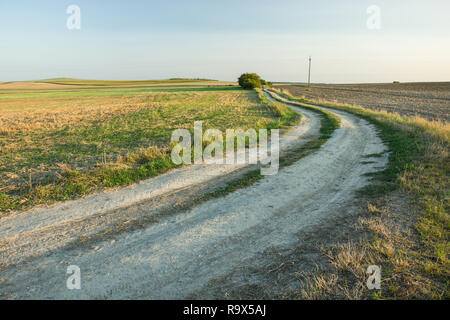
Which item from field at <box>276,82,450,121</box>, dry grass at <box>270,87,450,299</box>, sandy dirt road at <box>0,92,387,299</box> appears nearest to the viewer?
dry grass at <box>270,87,450,299</box>

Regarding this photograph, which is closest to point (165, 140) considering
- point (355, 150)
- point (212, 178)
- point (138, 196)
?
point (212, 178)

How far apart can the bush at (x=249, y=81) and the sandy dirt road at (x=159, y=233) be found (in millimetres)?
90966

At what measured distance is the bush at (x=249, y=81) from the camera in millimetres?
96062

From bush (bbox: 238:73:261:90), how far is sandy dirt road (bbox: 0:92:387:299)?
9097 centimetres

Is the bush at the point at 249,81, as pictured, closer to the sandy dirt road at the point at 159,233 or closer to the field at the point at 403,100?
the field at the point at 403,100

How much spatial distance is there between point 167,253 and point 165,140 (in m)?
11.4

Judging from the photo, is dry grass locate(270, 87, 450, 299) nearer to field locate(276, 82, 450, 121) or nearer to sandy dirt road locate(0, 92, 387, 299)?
sandy dirt road locate(0, 92, 387, 299)

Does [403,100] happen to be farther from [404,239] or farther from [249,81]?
[249,81]

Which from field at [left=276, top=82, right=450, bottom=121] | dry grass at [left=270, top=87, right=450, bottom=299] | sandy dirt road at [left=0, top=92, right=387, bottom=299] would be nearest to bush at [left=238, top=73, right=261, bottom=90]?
field at [left=276, top=82, right=450, bottom=121]

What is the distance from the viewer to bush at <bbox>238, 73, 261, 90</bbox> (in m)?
96.1

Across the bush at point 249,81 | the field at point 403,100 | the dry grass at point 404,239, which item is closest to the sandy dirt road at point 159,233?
the dry grass at point 404,239

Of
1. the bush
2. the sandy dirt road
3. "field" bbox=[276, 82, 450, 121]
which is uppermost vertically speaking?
the bush

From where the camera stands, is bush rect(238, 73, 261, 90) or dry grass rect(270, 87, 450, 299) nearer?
dry grass rect(270, 87, 450, 299)
